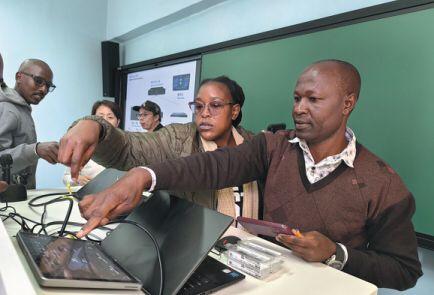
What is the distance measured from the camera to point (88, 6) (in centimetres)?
404

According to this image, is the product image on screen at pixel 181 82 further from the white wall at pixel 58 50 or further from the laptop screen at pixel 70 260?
the laptop screen at pixel 70 260

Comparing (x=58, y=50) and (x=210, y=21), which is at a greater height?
(x=210, y=21)

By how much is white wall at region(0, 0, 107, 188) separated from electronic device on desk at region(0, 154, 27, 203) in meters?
2.67

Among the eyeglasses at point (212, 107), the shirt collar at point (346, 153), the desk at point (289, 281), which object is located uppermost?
the eyeglasses at point (212, 107)

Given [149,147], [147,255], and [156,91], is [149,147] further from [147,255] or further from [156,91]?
[156,91]

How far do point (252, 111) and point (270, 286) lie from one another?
6.03ft

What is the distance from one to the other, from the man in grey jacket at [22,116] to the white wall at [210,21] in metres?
1.33

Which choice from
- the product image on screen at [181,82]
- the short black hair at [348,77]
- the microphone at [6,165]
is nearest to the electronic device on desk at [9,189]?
the microphone at [6,165]

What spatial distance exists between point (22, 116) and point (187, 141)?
1.29m

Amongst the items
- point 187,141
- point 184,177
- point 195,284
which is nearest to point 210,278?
point 195,284

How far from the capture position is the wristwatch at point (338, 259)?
2.53 feet

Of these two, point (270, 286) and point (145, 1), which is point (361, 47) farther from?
point (145, 1)

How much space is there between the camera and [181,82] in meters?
3.10

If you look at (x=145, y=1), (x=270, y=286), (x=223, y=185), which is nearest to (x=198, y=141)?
(x=223, y=185)
